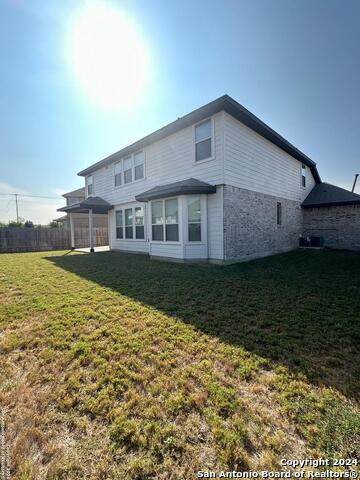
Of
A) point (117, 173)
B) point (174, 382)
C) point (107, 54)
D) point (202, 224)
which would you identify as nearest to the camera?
point (174, 382)

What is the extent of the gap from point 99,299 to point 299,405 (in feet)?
13.0

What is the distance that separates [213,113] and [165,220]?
457 cm

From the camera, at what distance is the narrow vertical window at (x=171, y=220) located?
908 centimetres

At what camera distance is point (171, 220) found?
366 inches

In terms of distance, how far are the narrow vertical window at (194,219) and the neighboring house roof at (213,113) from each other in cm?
317

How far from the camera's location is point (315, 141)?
46.9ft

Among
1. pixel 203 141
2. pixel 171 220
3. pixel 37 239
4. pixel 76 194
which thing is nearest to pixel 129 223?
pixel 171 220

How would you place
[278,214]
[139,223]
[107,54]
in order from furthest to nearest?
[139,223], [278,214], [107,54]

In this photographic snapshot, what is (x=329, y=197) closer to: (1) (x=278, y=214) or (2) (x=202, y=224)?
(1) (x=278, y=214)

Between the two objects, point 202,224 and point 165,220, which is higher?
point 165,220

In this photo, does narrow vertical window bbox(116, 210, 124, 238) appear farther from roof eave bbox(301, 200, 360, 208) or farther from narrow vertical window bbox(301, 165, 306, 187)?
narrow vertical window bbox(301, 165, 306, 187)

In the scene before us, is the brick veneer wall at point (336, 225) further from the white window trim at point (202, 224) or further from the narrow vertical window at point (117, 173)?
the narrow vertical window at point (117, 173)

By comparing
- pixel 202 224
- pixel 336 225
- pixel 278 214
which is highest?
pixel 278 214

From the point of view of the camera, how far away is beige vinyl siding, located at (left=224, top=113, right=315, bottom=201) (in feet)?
27.2
